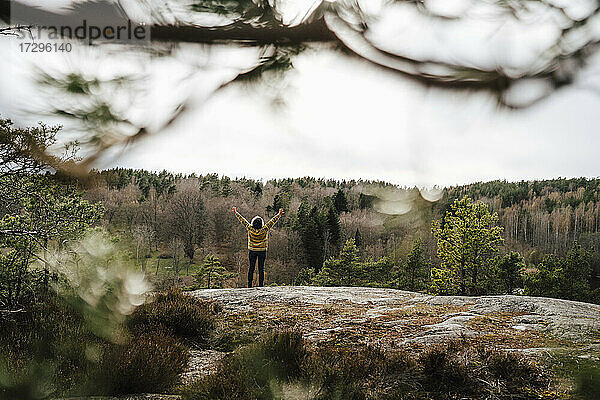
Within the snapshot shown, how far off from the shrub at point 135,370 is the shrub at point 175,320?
109 cm

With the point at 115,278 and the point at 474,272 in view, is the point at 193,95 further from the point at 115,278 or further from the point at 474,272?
the point at 474,272

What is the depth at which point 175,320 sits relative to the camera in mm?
4859

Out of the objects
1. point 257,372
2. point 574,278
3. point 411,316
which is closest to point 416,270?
point 574,278

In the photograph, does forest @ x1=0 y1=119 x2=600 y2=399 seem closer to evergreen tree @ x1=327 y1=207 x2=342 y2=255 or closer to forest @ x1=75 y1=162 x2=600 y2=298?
forest @ x1=75 y1=162 x2=600 y2=298

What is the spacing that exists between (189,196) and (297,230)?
46.7ft

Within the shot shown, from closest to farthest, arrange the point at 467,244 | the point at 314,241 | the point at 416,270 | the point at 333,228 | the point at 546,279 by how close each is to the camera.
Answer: the point at 467,244 → the point at 546,279 → the point at 416,270 → the point at 314,241 → the point at 333,228

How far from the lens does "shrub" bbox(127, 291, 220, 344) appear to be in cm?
466

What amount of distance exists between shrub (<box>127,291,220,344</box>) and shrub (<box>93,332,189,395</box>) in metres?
1.09

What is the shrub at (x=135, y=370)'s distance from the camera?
290 cm

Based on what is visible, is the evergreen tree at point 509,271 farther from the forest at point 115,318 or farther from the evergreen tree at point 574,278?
the forest at point 115,318

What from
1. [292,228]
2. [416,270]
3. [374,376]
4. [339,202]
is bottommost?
[416,270]

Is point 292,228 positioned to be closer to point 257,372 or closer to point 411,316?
point 411,316

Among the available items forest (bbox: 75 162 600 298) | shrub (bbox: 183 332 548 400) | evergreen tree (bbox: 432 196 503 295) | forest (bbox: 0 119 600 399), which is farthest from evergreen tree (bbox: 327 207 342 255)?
shrub (bbox: 183 332 548 400)

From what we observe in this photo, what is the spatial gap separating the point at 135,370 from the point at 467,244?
14.0 metres
